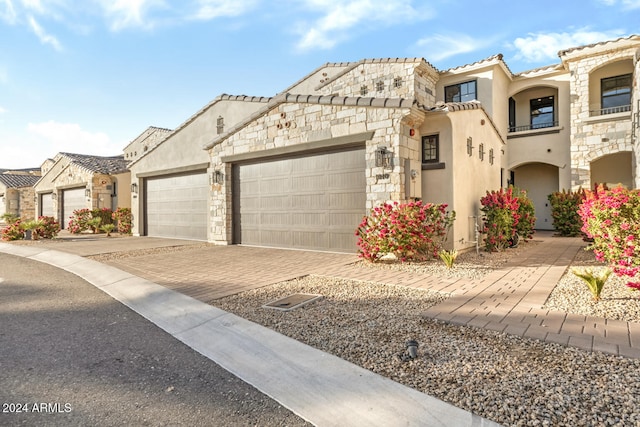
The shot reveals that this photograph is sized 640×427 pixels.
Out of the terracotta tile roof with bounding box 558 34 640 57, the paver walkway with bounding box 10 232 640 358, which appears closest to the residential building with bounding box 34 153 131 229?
the paver walkway with bounding box 10 232 640 358

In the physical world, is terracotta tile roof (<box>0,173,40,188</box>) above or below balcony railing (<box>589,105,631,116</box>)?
below

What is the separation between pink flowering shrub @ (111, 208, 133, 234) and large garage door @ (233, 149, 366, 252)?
8.16 meters

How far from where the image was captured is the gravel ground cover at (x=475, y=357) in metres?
2.01

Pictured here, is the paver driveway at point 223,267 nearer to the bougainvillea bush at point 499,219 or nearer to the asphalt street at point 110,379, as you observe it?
the asphalt street at point 110,379

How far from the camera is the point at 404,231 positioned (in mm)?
6848

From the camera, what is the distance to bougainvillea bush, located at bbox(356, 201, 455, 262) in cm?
688

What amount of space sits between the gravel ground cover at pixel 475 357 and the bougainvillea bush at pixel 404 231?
2.17 metres

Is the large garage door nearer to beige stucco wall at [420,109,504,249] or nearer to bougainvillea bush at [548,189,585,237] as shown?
beige stucco wall at [420,109,504,249]

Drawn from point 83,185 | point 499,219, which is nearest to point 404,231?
point 499,219

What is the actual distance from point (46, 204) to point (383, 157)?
81.1 feet

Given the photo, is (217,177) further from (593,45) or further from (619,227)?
(593,45)

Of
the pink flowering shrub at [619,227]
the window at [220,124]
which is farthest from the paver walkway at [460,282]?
the window at [220,124]

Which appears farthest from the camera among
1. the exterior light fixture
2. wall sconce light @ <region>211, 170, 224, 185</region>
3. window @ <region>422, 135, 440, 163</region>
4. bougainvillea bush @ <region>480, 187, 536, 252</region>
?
wall sconce light @ <region>211, 170, 224, 185</region>

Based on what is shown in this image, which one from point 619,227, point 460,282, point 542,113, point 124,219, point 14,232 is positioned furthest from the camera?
point 542,113
